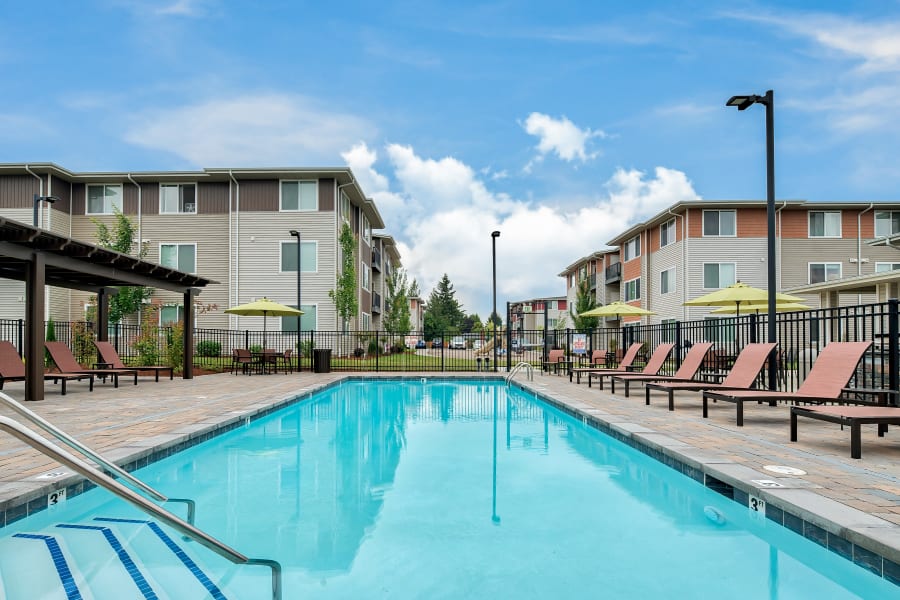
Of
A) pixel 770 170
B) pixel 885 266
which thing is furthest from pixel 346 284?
pixel 885 266

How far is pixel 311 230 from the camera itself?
27031mm

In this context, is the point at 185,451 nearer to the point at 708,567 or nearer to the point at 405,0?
the point at 708,567

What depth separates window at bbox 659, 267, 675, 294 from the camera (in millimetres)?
31602

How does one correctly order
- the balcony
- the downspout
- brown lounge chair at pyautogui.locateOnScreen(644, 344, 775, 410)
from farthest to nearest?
1. the balcony
2. the downspout
3. brown lounge chair at pyautogui.locateOnScreen(644, 344, 775, 410)

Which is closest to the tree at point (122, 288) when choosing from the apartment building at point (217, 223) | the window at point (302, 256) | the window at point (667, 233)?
the apartment building at point (217, 223)

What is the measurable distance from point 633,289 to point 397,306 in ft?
54.3

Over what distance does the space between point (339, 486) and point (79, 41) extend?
15811 mm

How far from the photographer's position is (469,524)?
4719 mm

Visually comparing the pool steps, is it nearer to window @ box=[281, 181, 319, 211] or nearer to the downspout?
window @ box=[281, 181, 319, 211]

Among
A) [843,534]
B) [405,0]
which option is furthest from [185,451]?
[405,0]

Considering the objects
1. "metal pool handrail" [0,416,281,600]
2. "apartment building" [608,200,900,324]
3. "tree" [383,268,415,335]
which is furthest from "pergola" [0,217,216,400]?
"tree" [383,268,415,335]

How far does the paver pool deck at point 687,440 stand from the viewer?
3.94 metres

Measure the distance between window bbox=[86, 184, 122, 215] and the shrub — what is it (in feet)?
26.5

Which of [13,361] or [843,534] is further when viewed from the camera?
[13,361]
